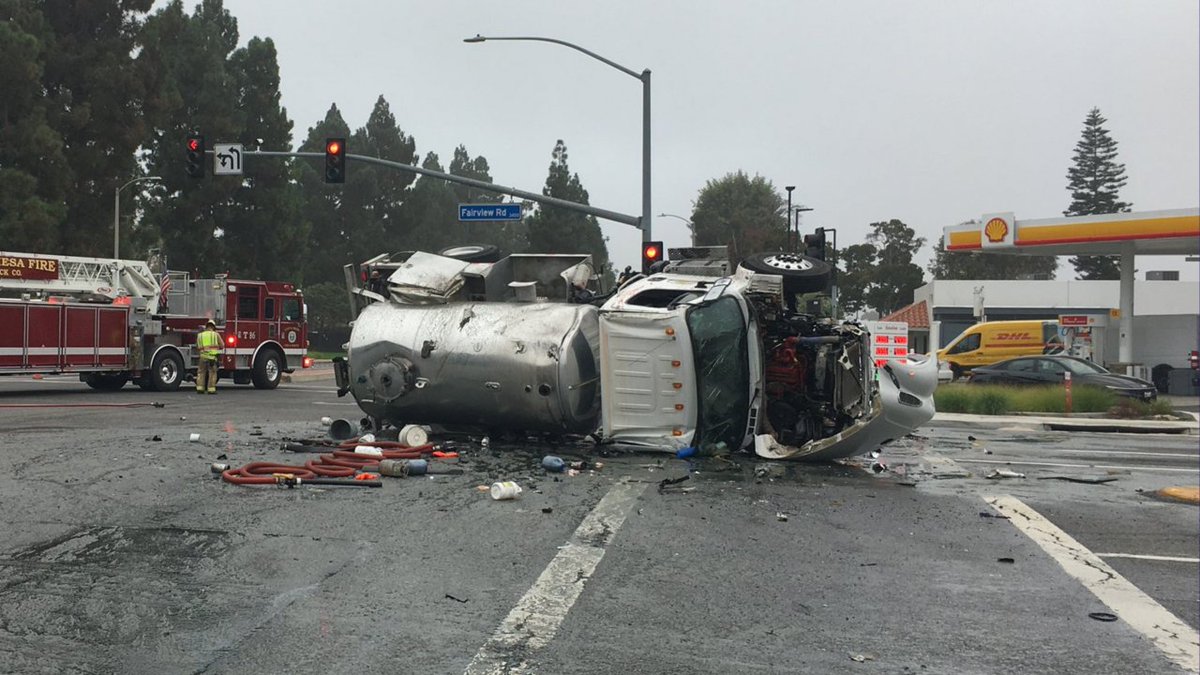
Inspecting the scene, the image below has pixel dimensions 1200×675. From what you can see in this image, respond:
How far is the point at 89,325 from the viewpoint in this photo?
20.8m

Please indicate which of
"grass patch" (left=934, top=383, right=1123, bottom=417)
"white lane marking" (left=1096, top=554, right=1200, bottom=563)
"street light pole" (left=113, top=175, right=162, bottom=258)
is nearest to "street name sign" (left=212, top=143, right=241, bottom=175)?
"street light pole" (left=113, top=175, right=162, bottom=258)

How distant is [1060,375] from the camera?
2341cm

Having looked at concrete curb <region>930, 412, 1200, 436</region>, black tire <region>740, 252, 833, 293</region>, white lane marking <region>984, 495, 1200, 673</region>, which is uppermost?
black tire <region>740, 252, 833, 293</region>

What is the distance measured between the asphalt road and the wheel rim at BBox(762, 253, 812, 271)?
2.44 m

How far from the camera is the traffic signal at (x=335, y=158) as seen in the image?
24.3m

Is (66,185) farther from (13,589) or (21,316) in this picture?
Answer: (13,589)

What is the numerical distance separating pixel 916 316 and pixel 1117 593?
50.9 metres

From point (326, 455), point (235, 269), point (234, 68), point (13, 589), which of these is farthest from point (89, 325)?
point (234, 68)

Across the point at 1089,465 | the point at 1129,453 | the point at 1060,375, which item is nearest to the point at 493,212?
the point at 1060,375

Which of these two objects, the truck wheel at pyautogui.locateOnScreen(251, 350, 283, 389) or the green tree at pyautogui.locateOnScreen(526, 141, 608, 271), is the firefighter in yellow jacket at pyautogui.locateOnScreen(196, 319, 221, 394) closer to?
the truck wheel at pyautogui.locateOnScreen(251, 350, 283, 389)

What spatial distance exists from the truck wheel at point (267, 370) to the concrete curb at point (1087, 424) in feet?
51.7

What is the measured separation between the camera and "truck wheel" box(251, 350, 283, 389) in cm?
2392

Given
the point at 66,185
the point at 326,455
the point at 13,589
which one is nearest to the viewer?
the point at 13,589

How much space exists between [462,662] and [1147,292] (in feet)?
182
